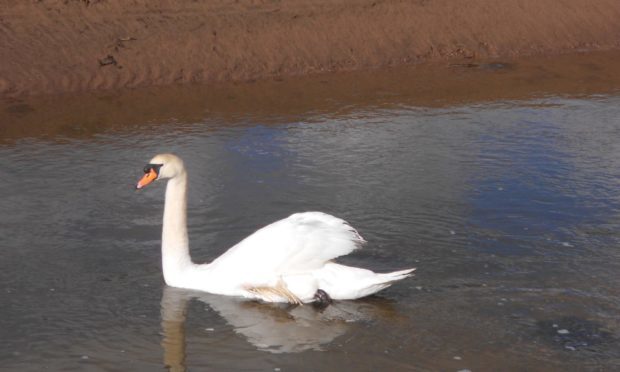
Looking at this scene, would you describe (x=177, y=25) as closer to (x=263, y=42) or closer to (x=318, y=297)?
(x=263, y=42)

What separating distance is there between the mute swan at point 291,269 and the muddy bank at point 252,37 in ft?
19.8

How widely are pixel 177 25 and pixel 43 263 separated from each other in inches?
273

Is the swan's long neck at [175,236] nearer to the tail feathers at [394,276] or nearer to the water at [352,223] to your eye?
the water at [352,223]

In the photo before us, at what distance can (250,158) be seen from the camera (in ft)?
31.2

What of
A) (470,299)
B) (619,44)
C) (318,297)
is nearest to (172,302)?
(318,297)

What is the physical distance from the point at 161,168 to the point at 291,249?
3.37 ft

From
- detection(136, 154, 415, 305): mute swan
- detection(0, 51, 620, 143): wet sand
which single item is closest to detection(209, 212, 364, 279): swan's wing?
detection(136, 154, 415, 305): mute swan

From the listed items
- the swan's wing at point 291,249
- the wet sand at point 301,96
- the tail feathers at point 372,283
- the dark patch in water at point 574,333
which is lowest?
the dark patch in water at point 574,333

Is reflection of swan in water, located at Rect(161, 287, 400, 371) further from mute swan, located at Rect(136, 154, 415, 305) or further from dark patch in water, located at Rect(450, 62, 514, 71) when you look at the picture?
dark patch in water, located at Rect(450, 62, 514, 71)

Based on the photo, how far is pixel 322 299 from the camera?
640cm

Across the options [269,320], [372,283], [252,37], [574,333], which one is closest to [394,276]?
[372,283]

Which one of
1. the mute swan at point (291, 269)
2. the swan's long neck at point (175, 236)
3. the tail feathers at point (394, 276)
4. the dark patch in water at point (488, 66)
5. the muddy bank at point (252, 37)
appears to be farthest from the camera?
the dark patch in water at point (488, 66)

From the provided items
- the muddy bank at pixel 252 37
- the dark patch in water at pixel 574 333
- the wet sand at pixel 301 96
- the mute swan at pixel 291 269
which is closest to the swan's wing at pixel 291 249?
the mute swan at pixel 291 269

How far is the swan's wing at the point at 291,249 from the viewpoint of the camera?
21.0 feet
